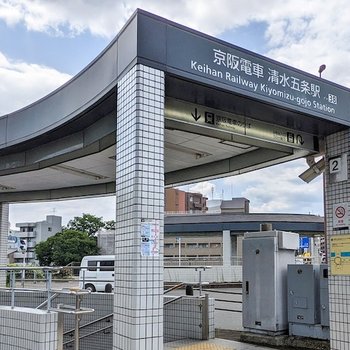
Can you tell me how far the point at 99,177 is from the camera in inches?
508

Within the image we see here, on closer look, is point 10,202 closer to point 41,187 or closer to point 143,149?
point 41,187

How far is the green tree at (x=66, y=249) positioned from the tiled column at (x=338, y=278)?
50.2 m

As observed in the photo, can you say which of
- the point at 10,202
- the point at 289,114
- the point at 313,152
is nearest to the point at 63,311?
the point at 289,114

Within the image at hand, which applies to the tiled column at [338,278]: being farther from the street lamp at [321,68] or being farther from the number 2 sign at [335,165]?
the street lamp at [321,68]

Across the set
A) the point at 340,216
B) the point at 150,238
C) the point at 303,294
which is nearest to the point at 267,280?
the point at 303,294

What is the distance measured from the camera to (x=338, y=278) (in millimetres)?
7473

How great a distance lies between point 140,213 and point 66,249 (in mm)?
53801

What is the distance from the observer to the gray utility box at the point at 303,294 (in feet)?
27.3

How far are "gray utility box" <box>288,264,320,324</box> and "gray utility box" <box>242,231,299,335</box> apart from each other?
19 centimetres

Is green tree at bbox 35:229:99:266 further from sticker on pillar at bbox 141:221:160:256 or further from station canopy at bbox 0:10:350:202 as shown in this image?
sticker on pillar at bbox 141:221:160:256

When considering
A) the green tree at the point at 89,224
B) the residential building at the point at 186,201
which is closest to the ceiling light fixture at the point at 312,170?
the green tree at the point at 89,224

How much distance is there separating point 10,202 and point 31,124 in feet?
25.6

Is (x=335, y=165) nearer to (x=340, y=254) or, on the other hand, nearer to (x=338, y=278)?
(x=340, y=254)

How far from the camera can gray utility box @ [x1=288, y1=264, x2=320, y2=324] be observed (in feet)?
27.3
